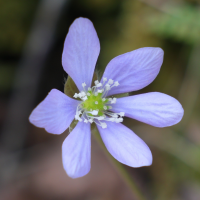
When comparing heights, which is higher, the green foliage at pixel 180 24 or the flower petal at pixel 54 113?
the green foliage at pixel 180 24

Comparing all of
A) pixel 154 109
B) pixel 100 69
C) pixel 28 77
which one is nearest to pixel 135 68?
pixel 154 109

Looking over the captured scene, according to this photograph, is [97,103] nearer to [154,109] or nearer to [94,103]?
[94,103]

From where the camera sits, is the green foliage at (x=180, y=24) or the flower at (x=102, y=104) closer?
the flower at (x=102, y=104)

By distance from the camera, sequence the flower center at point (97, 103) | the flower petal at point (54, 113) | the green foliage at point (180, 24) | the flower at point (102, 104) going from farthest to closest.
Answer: the green foliage at point (180, 24), the flower center at point (97, 103), the flower at point (102, 104), the flower petal at point (54, 113)

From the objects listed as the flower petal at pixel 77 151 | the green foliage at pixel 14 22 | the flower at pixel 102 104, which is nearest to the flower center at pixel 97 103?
the flower at pixel 102 104

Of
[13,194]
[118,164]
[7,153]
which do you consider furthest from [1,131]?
[118,164]

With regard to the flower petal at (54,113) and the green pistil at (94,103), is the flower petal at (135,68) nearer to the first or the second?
the green pistil at (94,103)
